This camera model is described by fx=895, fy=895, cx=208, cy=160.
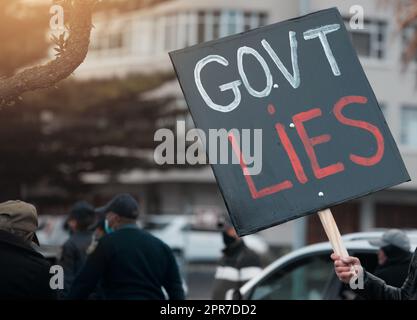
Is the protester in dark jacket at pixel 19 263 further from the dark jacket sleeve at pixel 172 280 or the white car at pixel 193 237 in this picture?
the white car at pixel 193 237

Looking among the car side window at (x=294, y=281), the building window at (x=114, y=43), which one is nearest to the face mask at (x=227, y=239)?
the car side window at (x=294, y=281)

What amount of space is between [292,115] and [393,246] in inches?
100

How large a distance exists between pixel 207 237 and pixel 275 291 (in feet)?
67.8

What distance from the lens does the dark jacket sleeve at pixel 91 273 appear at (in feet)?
19.4

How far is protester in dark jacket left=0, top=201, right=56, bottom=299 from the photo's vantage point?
4.04 m

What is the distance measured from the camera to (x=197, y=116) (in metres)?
4.16

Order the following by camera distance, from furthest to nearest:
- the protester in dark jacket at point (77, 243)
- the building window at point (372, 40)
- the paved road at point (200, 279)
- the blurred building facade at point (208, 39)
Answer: the building window at point (372, 40) → the blurred building facade at point (208, 39) → the paved road at point (200, 279) → the protester in dark jacket at point (77, 243)

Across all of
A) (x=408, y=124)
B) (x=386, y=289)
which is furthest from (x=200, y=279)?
(x=386, y=289)

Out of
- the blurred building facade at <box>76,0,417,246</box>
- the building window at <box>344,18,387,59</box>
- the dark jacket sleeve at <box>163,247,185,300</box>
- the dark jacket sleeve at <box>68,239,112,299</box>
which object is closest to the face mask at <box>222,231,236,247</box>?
the dark jacket sleeve at <box>163,247,185,300</box>

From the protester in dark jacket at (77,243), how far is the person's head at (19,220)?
10.8 feet

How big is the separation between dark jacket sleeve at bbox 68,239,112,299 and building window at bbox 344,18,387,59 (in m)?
30.1

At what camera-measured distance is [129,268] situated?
6016 millimetres
